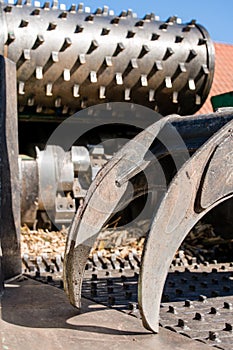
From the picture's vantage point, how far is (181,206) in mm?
1536

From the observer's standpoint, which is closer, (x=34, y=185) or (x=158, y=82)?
(x=34, y=185)

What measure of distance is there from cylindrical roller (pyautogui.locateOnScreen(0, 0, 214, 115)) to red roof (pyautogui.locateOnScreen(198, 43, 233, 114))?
3437 mm

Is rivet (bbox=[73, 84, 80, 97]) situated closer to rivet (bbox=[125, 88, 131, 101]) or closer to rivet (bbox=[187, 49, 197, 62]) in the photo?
rivet (bbox=[125, 88, 131, 101])

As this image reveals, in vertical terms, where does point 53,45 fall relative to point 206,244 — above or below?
above

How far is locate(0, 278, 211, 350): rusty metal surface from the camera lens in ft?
4.97

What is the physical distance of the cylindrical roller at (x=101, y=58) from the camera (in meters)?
3.92

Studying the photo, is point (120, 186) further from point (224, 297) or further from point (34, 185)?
point (34, 185)

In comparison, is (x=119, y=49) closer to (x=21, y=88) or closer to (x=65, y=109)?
(x=65, y=109)

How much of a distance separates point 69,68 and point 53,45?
0.19 metres

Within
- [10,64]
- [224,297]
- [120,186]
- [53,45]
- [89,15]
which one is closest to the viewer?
[120,186]

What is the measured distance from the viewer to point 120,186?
1820mm

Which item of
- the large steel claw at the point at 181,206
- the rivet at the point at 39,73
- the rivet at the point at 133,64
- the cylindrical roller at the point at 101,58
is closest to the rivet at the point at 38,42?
the cylindrical roller at the point at 101,58

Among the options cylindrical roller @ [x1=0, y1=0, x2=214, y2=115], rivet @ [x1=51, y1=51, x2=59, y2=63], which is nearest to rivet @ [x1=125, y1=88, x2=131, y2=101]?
cylindrical roller @ [x1=0, y1=0, x2=214, y2=115]

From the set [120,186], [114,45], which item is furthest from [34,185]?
[120,186]
